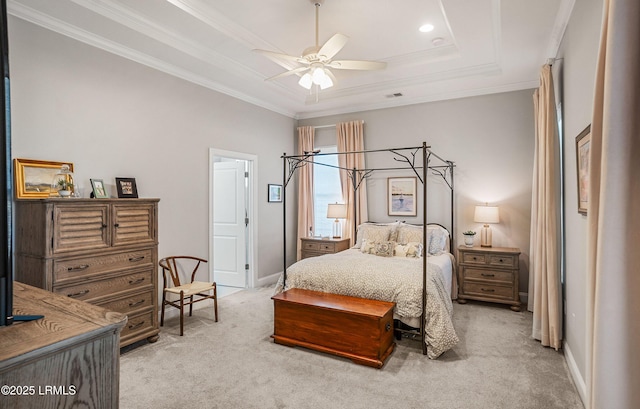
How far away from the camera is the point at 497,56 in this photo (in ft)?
13.2

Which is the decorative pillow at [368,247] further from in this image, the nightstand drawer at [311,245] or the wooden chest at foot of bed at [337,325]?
the wooden chest at foot of bed at [337,325]

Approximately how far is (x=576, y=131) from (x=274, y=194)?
4.37 m

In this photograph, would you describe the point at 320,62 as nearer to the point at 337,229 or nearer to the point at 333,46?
the point at 333,46

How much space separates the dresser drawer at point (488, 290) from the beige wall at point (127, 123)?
3.22 meters

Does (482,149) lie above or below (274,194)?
above

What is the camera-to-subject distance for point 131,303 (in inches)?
129

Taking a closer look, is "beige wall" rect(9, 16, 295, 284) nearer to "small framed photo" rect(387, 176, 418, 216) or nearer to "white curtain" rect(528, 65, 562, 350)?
"small framed photo" rect(387, 176, 418, 216)

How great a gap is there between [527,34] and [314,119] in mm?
3759

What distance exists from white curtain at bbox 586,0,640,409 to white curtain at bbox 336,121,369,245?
4.81m

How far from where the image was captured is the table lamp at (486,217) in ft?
15.2

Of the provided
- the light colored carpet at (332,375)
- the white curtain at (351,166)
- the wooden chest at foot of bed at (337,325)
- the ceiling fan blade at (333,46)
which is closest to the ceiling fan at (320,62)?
the ceiling fan blade at (333,46)

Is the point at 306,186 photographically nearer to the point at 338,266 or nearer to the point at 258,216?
the point at 258,216

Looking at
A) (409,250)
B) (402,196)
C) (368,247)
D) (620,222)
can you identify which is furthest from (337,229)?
(620,222)

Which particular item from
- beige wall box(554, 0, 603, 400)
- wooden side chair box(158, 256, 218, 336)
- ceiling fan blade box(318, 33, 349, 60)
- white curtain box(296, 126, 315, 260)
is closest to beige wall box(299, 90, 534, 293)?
white curtain box(296, 126, 315, 260)
